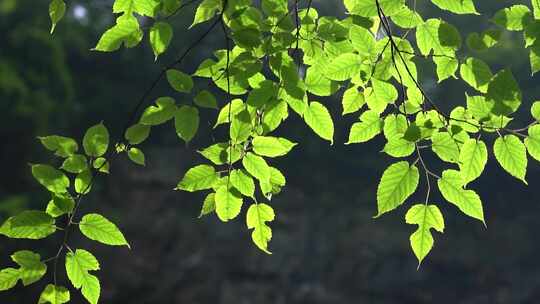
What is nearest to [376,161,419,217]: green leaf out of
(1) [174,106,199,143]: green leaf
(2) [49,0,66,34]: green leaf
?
(1) [174,106,199,143]: green leaf

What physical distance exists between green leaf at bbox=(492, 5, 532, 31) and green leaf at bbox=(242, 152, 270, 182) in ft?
1.66

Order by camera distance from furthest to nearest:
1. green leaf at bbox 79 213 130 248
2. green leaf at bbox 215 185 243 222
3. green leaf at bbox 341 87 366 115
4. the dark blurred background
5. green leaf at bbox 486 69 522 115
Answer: the dark blurred background → green leaf at bbox 341 87 366 115 → green leaf at bbox 215 185 243 222 → green leaf at bbox 79 213 130 248 → green leaf at bbox 486 69 522 115

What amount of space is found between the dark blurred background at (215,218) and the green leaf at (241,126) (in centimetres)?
1008

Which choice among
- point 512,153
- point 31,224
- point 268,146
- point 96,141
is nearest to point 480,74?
point 512,153

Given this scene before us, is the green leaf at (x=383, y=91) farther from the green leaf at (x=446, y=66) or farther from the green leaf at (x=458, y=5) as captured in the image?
the green leaf at (x=458, y=5)

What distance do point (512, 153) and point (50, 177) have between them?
88 cm

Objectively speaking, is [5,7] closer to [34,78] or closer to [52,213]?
[34,78]

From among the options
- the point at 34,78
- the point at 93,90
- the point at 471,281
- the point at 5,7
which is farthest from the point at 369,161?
the point at 5,7

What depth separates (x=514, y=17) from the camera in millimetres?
1192

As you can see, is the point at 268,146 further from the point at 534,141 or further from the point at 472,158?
the point at 534,141

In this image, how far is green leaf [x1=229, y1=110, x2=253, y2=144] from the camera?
1.29 meters

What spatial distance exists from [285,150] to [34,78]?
1201 centimetres

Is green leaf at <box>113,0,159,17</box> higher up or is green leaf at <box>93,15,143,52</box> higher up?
green leaf at <box>113,0,159,17</box>

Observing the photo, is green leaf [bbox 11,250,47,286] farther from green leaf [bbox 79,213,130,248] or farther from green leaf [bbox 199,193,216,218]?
green leaf [bbox 199,193,216,218]
